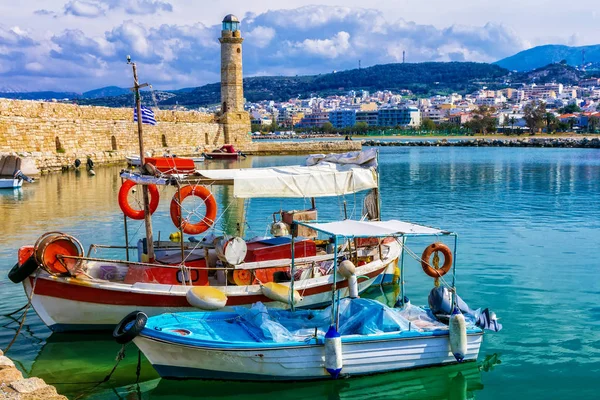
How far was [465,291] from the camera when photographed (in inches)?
475

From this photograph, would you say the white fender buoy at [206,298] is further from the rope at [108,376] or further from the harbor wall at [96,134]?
the harbor wall at [96,134]

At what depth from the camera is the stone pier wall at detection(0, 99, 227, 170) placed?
33344mm

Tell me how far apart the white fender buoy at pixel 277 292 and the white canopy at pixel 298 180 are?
168 centimetres

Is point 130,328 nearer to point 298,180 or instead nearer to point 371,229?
point 371,229

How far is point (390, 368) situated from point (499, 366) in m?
1.61

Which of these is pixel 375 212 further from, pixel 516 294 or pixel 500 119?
pixel 500 119

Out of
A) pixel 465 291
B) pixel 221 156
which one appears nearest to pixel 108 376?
pixel 465 291

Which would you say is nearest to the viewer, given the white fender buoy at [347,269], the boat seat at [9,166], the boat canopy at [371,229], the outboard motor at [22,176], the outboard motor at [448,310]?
the boat canopy at [371,229]

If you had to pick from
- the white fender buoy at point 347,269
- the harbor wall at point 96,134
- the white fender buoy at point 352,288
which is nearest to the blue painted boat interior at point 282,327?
the white fender buoy at point 352,288

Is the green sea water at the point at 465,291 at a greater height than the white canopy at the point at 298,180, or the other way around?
the white canopy at the point at 298,180

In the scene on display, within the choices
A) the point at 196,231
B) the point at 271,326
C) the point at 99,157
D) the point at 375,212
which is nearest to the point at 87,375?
the point at 271,326

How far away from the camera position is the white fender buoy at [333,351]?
25.4ft

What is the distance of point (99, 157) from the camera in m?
39.4

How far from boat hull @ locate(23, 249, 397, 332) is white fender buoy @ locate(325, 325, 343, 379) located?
2.32 m
